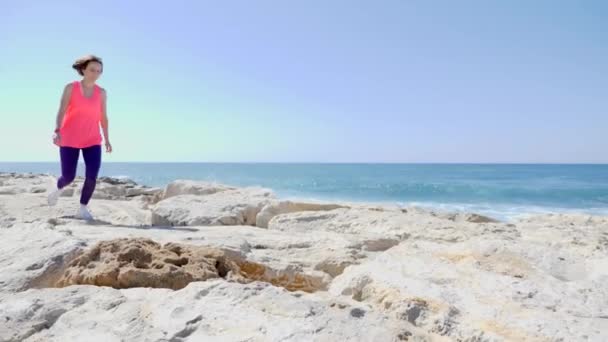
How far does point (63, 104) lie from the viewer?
12.6ft

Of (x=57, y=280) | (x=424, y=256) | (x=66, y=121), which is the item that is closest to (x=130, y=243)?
(x=57, y=280)

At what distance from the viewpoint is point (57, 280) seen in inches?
80.4

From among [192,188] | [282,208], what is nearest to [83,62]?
[282,208]

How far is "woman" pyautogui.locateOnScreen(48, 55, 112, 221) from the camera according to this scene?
383 cm

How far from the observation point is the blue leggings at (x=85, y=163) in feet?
12.9

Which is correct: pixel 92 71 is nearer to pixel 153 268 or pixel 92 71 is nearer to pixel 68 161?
pixel 68 161

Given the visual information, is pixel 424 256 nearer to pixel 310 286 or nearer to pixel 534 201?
pixel 310 286

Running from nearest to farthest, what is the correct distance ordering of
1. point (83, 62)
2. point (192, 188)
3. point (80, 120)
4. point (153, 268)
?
point (153, 268) → point (83, 62) → point (80, 120) → point (192, 188)

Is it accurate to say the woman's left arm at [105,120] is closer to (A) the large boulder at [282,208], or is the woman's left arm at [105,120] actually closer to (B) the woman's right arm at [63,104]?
(B) the woman's right arm at [63,104]

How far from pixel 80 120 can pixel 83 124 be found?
4 centimetres

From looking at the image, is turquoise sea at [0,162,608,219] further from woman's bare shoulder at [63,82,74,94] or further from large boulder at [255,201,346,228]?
woman's bare shoulder at [63,82,74,94]

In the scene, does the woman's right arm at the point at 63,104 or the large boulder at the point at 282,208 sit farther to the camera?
the large boulder at the point at 282,208

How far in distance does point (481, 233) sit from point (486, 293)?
66.1 inches

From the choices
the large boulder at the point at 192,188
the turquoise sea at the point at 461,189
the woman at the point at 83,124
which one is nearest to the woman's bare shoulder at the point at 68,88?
the woman at the point at 83,124
